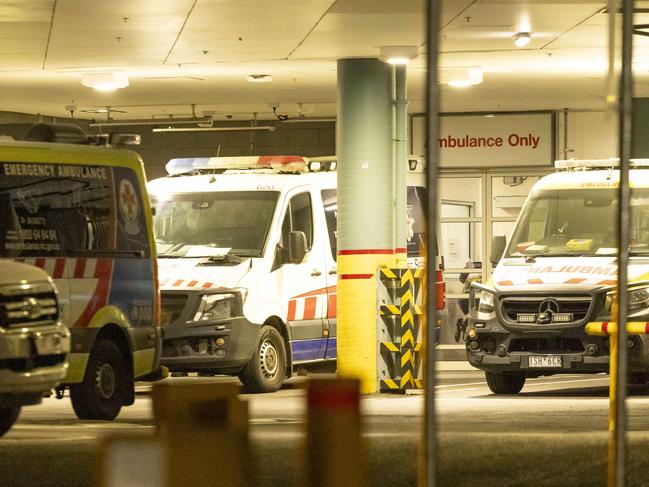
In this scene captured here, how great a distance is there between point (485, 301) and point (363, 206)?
2493mm

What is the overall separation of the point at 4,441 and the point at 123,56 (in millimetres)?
8501

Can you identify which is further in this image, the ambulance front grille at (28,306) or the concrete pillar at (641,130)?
the concrete pillar at (641,130)

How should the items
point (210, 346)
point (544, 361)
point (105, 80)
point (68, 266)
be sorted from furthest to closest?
1. point (105, 80)
2. point (210, 346)
3. point (544, 361)
4. point (68, 266)

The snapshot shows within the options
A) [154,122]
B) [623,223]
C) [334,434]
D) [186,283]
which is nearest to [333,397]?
[334,434]

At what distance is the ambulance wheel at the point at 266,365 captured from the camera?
15961mm

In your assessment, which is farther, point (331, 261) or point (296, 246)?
point (331, 261)

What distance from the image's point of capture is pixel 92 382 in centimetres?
1305

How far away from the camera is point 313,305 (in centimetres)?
1720

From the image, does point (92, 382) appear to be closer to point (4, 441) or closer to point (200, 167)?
point (4, 441)

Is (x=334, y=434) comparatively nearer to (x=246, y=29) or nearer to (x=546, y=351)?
(x=546, y=351)

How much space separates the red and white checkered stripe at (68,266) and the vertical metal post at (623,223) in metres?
7.78

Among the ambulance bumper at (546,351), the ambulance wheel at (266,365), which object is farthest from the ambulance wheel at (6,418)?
the ambulance bumper at (546,351)

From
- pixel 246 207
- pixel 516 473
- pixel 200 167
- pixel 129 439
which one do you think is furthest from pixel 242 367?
pixel 129 439

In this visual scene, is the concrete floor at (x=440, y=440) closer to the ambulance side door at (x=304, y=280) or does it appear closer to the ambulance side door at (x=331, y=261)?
the ambulance side door at (x=304, y=280)
